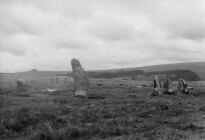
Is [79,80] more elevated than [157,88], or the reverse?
[79,80]

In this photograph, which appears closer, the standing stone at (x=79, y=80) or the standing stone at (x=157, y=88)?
the standing stone at (x=79, y=80)

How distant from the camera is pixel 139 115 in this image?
61.0 ft

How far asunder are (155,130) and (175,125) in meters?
1.82

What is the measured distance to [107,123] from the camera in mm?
15406

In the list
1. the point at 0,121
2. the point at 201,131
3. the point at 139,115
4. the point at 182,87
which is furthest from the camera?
the point at 182,87

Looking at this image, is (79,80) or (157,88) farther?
(157,88)

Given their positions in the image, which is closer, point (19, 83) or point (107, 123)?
point (107, 123)

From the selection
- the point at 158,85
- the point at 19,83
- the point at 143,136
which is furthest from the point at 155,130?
the point at 19,83

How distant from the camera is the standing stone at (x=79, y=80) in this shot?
33.7 meters

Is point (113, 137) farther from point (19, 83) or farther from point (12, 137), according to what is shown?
point (19, 83)

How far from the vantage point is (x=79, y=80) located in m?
35.2

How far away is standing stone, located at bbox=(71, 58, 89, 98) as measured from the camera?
33656 millimetres

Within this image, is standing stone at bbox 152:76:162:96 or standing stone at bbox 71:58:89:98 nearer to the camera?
standing stone at bbox 71:58:89:98

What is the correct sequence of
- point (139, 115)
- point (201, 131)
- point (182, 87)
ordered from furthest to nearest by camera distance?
point (182, 87), point (139, 115), point (201, 131)
